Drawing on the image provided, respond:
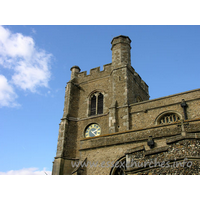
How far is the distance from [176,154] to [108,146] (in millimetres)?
4883

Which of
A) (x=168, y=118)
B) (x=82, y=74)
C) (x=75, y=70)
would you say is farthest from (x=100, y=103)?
(x=168, y=118)

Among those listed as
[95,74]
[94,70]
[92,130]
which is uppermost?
[94,70]

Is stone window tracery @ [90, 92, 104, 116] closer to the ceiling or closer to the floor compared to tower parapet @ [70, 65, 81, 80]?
closer to the floor

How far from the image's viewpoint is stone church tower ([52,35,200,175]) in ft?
40.5

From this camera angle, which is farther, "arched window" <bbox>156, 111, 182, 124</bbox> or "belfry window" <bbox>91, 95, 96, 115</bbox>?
"belfry window" <bbox>91, 95, 96, 115</bbox>

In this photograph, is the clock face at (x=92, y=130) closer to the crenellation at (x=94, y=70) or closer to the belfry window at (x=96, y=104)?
the belfry window at (x=96, y=104)

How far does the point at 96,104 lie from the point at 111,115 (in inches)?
154

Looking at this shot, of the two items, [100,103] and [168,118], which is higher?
[100,103]

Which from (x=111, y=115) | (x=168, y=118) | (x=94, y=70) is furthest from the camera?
(x=94, y=70)

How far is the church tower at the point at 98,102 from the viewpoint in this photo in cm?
2228

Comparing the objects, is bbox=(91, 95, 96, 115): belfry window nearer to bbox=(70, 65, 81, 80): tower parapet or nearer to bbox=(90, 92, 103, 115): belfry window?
bbox=(90, 92, 103, 115): belfry window

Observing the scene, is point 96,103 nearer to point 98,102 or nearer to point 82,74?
point 98,102

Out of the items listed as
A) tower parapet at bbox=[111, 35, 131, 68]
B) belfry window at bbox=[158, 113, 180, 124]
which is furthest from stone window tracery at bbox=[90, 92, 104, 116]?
belfry window at bbox=[158, 113, 180, 124]

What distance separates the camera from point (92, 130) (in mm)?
24281
